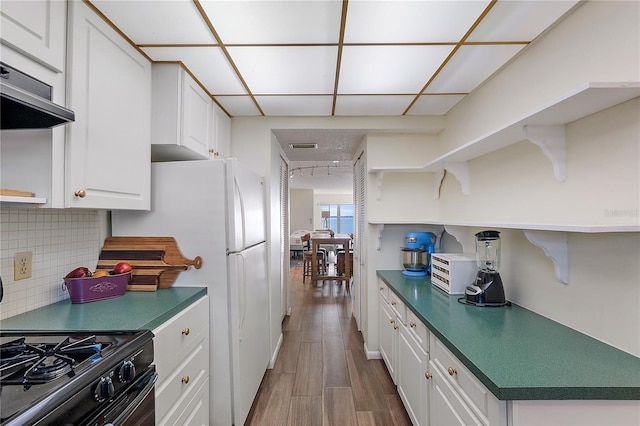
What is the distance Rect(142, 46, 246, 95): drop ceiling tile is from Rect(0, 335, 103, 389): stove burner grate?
146 cm

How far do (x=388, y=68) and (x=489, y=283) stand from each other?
1.40m

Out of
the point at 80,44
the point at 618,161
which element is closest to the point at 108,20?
the point at 80,44

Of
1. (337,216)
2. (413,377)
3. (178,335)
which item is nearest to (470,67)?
(413,377)

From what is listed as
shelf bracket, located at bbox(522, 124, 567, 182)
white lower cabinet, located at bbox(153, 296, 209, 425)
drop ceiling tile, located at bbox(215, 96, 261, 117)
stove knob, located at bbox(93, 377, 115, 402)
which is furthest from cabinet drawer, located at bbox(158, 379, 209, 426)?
shelf bracket, located at bbox(522, 124, 567, 182)

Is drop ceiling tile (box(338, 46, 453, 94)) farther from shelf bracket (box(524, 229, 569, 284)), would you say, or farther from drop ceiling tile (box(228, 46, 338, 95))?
shelf bracket (box(524, 229, 569, 284))

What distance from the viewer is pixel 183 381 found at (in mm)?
1390

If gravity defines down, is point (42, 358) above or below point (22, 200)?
below

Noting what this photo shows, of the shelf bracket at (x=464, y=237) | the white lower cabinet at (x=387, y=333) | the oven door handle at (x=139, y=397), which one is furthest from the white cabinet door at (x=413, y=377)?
the oven door handle at (x=139, y=397)

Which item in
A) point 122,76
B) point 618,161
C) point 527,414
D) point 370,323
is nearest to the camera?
point 527,414

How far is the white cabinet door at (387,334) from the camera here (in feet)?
7.16

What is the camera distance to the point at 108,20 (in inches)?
52.4

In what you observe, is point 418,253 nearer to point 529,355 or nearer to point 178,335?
point 529,355

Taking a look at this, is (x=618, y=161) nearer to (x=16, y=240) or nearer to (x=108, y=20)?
(x=108, y=20)

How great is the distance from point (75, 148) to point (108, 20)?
0.64m
